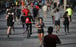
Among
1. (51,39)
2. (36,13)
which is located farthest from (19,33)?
(51,39)

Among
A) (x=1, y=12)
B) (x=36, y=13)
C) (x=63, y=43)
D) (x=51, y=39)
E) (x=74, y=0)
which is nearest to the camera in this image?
(x=51, y=39)

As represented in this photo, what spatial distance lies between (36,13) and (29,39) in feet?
37.5

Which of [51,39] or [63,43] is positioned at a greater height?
[51,39]

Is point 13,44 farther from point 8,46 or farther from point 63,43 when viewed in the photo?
point 63,43

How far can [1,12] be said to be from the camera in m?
42.9

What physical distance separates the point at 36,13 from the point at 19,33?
28.0 ft

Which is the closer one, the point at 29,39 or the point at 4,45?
the point at 4,45

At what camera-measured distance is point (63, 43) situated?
57.4 ft

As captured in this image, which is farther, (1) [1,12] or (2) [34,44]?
(1) [1,12]

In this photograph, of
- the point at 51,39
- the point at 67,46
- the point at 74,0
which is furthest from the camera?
the point at 74,0

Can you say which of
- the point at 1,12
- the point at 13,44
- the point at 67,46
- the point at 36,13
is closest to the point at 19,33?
the point at 13,44

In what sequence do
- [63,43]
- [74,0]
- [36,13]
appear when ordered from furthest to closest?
[74,0] < [36,13] < [63,43]

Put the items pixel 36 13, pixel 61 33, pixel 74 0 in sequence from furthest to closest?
pixel 74 0
pixel 36 13
pixel 61 33

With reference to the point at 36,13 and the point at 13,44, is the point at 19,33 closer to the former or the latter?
the point at 13,44
